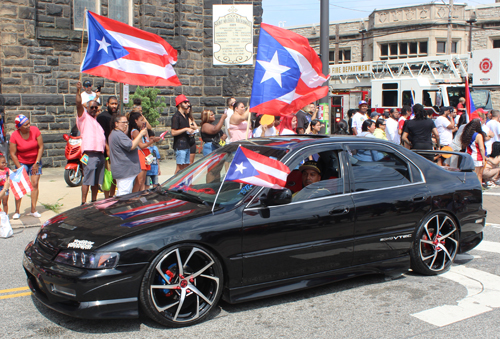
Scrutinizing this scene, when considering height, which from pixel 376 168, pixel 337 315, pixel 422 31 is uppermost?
pixel 422 31

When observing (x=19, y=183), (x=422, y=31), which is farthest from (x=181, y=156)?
(x=422, y=31)

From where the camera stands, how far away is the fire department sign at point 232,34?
15.5 m

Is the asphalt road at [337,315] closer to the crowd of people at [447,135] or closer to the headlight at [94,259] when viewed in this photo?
the headlight at [94,259]

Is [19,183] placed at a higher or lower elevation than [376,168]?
lower

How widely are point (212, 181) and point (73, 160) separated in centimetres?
626

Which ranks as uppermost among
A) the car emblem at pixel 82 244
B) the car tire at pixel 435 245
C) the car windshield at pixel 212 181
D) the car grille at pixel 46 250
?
the car windshield at pixel 212 181

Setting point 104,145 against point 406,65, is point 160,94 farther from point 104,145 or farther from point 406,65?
point 406,65

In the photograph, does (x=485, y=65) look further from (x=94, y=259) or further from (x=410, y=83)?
(x=94, y=259)

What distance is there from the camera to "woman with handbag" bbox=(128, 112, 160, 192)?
26.4 ft

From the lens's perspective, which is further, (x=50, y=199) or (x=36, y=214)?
(x=50, y=199)

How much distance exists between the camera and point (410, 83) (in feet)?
76.0

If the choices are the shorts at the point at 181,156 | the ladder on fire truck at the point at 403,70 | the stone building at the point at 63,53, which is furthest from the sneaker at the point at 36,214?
the ladder on fire truck at the point at 403,70

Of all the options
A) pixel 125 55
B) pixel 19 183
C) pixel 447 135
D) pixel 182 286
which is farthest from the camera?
pixel 447 135

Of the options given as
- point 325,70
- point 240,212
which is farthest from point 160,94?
point 240,212
